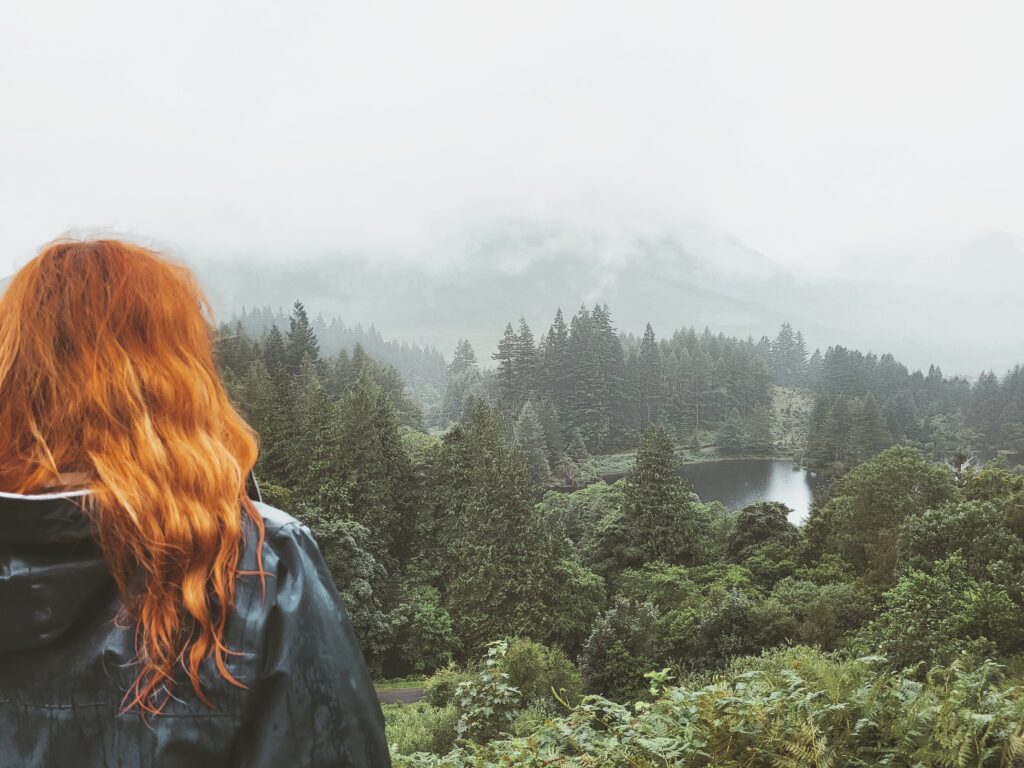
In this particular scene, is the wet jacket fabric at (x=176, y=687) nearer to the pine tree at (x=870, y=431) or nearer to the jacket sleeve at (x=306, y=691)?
the jacket sleeve at (x=306, y=691)

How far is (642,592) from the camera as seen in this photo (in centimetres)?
2914

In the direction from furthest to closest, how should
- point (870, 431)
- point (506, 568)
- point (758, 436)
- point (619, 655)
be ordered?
point (758, 436) → point (870, 431) → point (506, 568) → point (619, 655)

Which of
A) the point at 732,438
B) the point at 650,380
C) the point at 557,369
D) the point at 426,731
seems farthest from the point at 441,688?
the point at 650,380

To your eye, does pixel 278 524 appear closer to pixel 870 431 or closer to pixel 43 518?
pixel 43 518

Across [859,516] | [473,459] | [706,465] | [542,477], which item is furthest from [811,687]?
[706,465]

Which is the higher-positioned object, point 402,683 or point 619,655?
point 619,655

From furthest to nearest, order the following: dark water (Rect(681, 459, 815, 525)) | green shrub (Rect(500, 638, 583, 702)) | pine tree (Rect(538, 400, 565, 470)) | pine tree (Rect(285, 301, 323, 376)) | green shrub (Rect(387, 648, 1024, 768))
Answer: pine tree (Rect(538, 400, 565, 470)) → dark water (Rect(681, 459, 815, 525)) → pine tree (Rect(285, 301, 323, 376)) → green shrub (Rect(500, 638, 583, 702)) → green shrub (Rect(387, 648, 1024, 768))

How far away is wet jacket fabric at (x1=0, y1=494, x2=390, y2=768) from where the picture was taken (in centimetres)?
118

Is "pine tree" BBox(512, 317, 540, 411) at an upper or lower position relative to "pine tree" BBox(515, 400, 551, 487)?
upper

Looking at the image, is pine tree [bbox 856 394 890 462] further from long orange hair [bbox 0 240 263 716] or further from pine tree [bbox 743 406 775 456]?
long orange hair [bbox 0 240 263 716]

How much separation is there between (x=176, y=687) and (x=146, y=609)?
155 millimetres

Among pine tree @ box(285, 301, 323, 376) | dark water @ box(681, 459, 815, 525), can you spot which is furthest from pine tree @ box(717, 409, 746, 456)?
pine tree @ box(285, 301, 323, 376)

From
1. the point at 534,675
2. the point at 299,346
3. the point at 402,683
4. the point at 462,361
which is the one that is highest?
the point at 299,346

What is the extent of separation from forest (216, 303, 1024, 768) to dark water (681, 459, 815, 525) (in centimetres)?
415
